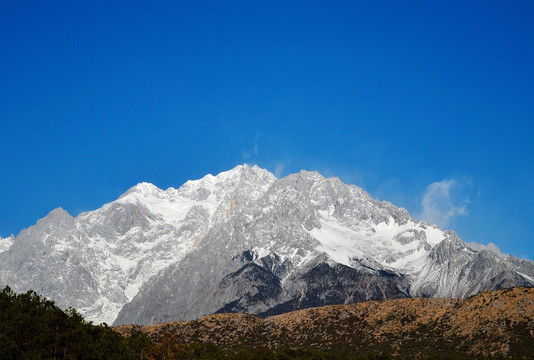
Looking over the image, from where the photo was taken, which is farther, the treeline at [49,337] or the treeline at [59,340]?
the treeline at [59,340]

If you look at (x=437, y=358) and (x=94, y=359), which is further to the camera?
(x=437, y=358)

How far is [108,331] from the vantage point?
172750mm

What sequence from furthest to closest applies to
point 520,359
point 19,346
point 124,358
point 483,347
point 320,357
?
point 483,347 < point 320,357 < point 520,359 < point 124,358 < point 19,346

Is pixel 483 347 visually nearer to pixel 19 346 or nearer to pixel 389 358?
pixel 389 358

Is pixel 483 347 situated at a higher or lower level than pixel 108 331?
higher

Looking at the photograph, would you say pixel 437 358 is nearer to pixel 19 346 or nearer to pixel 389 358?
pixel 389 358

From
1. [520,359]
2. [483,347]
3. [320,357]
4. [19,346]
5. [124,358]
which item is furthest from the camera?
[483,347]

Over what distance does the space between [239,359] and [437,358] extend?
58124 millimetres

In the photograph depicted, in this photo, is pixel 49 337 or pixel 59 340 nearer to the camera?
pixel 49 337

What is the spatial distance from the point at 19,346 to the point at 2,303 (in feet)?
78.1

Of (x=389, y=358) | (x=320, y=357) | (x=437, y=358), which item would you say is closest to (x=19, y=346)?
(x=320, y=357)

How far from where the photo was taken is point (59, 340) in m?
151

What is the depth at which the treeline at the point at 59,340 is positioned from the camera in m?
147

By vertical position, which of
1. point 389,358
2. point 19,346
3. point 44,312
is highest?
point 389,358
